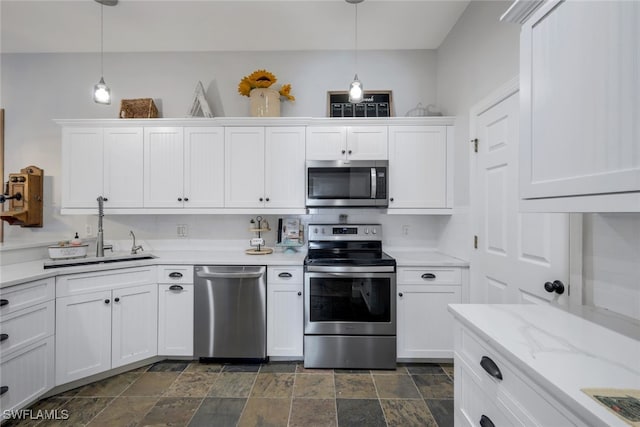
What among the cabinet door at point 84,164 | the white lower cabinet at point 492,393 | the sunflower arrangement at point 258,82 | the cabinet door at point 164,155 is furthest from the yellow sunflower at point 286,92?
the white lower cabinet at point 492,393

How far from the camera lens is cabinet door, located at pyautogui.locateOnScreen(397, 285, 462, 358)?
2346mm

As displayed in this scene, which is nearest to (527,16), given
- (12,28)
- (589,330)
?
(589,330)

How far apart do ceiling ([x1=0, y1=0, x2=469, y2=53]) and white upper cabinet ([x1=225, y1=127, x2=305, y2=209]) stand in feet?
3.05

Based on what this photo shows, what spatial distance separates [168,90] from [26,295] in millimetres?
2205

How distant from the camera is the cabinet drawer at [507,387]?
736 millimetres

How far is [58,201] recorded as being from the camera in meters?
2.91

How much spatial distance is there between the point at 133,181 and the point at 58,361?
1.52 metres

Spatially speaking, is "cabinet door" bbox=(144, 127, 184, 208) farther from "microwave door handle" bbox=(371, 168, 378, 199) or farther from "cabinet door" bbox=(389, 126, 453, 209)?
"cabinet door" bbox=(389, 126, 453, 209)

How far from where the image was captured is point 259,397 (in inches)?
77.4

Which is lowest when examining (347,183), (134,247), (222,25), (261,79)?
(134,247)

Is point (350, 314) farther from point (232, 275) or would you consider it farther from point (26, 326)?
point (26, 326)

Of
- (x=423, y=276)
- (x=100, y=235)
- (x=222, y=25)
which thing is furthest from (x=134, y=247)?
(x=423, y=276)

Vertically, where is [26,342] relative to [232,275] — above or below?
below

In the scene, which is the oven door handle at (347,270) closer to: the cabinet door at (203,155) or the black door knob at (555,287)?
the black door knob at (555,287)
